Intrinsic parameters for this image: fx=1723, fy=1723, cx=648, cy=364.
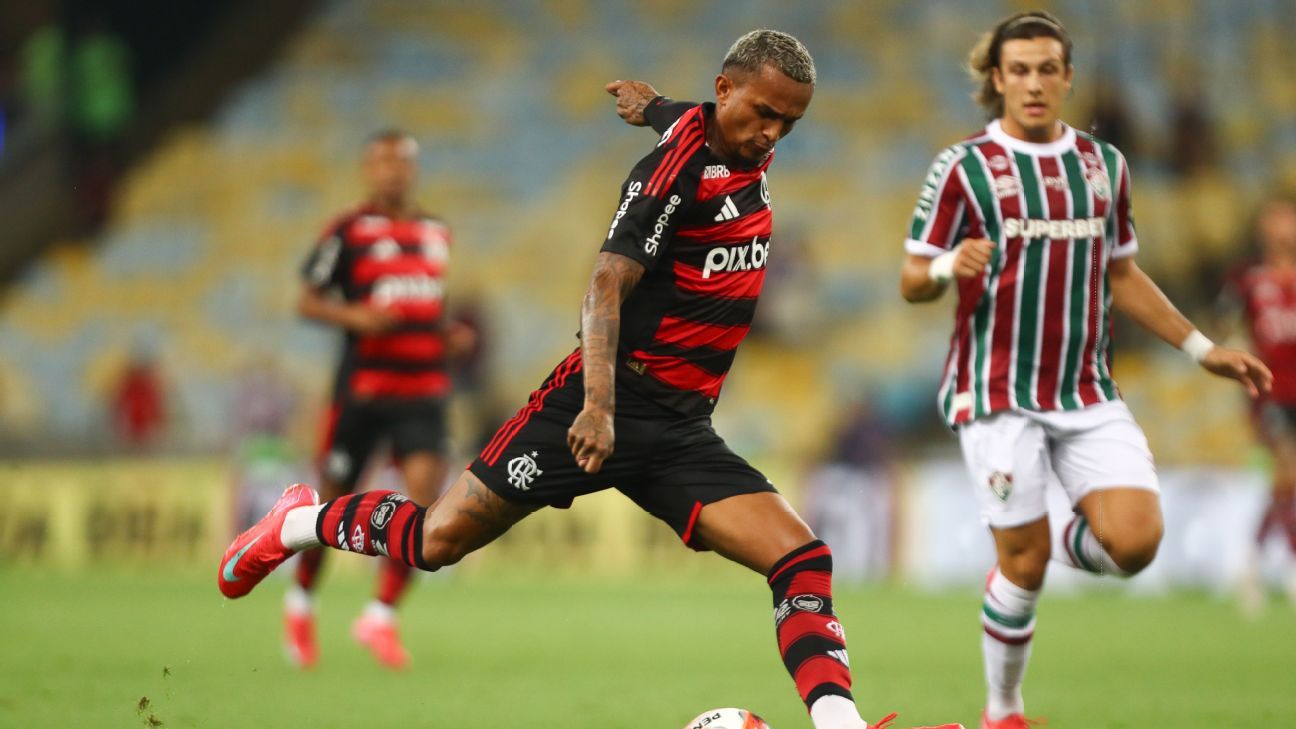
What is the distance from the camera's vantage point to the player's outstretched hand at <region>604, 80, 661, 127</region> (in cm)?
607

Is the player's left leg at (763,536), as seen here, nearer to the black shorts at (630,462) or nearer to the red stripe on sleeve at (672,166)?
the black shorts at (630,462)

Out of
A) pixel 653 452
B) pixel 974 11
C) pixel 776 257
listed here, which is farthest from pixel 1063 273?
pixel 974 11

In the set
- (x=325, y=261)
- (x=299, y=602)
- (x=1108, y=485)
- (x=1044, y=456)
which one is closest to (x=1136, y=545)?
(x=1108, y=485)

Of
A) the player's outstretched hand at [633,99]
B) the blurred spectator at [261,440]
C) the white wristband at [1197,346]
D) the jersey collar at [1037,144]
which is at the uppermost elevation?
the blurred spectator at [261,440]

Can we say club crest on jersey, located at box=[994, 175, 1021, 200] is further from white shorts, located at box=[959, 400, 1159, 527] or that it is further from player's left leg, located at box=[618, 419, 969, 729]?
player's left leg, located at box=[618, 419, 969, 729]

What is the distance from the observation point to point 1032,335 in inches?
238

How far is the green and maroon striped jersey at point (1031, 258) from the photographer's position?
19.8 feet

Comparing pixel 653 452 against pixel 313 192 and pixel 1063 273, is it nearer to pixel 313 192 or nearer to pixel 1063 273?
pixel 1063 273

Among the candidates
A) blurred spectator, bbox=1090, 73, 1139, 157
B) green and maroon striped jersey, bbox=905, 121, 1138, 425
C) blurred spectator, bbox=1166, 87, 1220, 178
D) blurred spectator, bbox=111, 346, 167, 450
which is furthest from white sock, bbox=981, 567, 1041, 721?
blurred spectator, bbox=1166, 87, 1220, 178

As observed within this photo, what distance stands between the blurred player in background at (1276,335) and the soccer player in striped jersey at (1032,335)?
6959 millimetres

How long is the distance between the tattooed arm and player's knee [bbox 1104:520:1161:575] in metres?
1.86

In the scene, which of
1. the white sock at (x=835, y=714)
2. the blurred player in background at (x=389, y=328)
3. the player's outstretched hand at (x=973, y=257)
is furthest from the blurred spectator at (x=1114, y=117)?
the white sock at (x=835, y=714)

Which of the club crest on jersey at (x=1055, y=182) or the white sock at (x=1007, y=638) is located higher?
the club crest on jersey at (x=1055, y=182)

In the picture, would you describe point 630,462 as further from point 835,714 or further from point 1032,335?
point 1032,335
